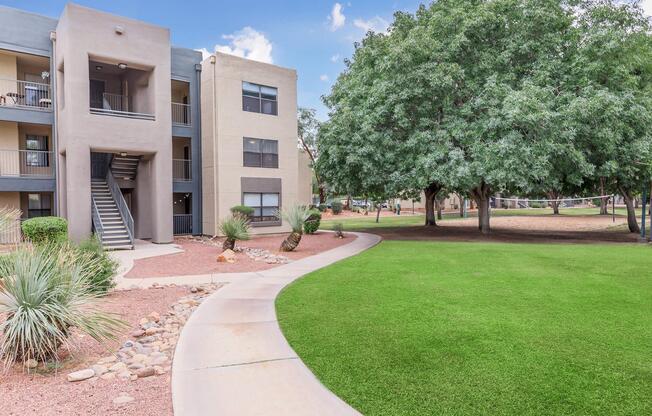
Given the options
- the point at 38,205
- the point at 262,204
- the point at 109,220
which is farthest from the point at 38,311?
the point at 262,204

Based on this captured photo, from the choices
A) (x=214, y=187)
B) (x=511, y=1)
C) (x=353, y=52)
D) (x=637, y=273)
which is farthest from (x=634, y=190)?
(x=214, y=187)

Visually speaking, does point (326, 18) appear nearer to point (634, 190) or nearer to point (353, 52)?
point (353, 52)

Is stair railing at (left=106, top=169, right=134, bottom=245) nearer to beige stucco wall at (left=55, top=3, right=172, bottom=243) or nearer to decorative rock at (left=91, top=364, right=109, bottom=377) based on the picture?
beige stucco wall at (left=55, top=3, right=172, bottom=243)

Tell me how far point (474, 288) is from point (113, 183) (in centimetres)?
1693

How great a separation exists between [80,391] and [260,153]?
18.7 meters

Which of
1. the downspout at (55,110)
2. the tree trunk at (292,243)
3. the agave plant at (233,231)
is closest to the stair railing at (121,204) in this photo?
the downspout at (55,110)

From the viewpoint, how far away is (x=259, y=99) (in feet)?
73.2

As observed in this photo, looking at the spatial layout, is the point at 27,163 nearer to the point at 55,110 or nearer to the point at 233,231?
the point at 55,110

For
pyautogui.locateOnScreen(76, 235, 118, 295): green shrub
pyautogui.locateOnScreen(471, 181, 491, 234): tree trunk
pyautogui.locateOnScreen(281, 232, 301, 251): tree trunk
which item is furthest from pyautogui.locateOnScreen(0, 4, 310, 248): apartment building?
pyautogui.locateOnScreen(471, 181, 491, 234): tree trunk

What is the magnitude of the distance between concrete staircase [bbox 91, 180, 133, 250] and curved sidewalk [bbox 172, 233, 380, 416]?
1073cm

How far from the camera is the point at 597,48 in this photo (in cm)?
1725

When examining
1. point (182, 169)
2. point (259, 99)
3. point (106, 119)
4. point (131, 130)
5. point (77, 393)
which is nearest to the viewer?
point (77, 393)

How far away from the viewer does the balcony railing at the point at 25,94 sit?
17.8 m

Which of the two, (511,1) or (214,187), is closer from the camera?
(511,1)
